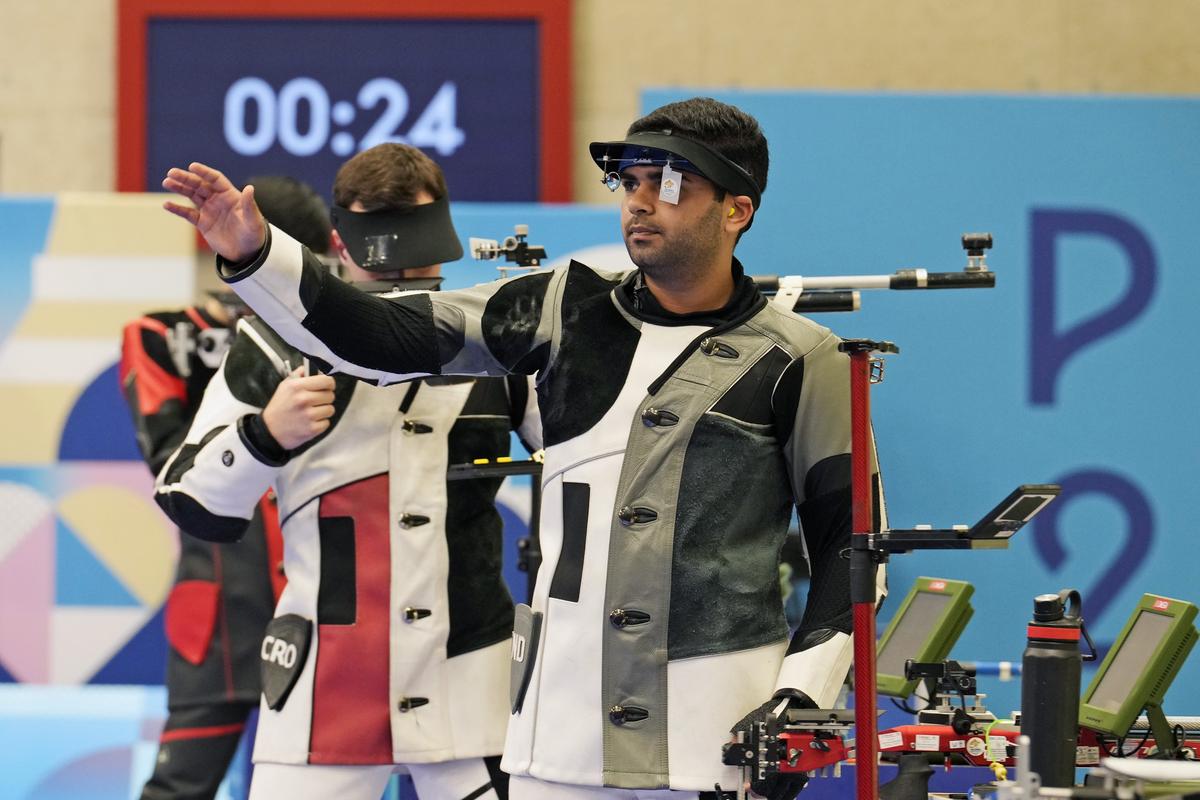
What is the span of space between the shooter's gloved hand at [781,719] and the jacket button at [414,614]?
835mm

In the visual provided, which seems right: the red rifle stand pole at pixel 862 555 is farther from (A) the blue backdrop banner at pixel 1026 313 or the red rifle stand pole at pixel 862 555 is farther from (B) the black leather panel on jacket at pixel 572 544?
(A) the blue backdrop banner at pixel 1026 313

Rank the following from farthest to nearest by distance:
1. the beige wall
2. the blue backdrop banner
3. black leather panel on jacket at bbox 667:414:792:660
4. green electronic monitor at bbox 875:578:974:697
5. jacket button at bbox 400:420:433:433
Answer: the beige wall, the blue backdrop banner, green electronic monitor at bbox 875:578:974:697, jacket button at bbox 400:420:433:433, black leather panel on jacket at bbox 667:414:792:660

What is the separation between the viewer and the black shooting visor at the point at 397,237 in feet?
10.4

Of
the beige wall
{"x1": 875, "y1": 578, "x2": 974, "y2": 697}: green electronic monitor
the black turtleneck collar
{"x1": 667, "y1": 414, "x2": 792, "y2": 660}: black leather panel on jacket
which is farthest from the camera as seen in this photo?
the beige wall

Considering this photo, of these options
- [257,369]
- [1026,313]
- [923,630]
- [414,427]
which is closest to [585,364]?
[414,427]

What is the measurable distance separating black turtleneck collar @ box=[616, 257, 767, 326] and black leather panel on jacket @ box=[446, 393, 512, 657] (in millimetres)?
700

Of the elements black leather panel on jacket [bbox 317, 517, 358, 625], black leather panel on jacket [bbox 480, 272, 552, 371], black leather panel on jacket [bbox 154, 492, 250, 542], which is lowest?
black leather panel on jacket [bbox 317, 517, 358, 625]

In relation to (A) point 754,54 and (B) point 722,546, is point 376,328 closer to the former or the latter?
(B) point 722,546

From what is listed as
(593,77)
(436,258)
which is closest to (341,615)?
(436,258)

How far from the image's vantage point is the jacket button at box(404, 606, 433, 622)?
3.06 meters

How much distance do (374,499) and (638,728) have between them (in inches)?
33.5

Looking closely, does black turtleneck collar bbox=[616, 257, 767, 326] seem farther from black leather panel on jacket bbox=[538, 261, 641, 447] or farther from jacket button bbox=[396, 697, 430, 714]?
jacket button bbox=[396, 697, 430, 714]

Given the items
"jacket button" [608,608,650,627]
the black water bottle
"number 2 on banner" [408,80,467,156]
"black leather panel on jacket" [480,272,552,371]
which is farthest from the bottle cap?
"number 2 on banner" [408,80,467,156]

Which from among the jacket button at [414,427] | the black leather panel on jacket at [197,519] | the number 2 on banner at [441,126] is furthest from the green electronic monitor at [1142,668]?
the number 2 on banner at [441,126]
